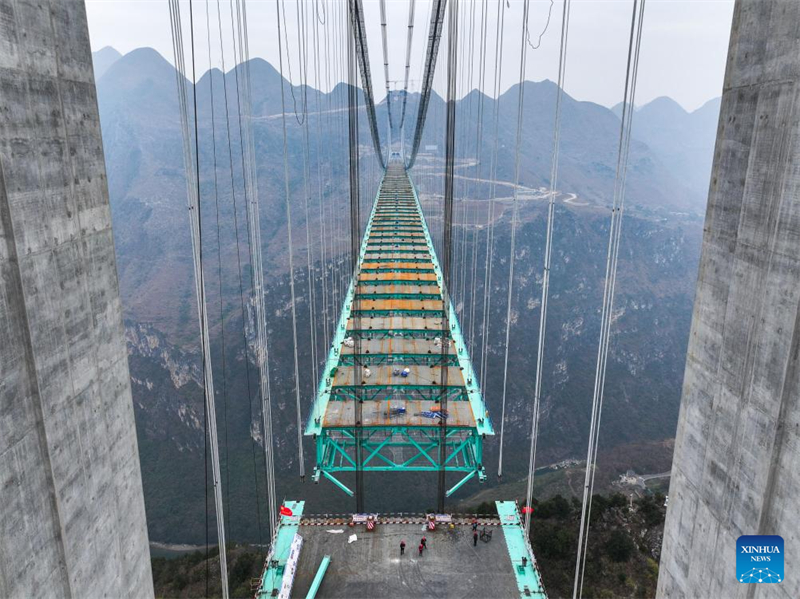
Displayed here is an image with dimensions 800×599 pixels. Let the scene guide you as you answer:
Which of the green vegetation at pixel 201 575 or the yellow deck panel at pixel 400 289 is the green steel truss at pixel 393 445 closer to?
the green vegetation at pixel 201 575

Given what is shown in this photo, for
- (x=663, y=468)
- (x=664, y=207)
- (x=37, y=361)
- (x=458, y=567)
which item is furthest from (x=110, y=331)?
(x=664, y=207)

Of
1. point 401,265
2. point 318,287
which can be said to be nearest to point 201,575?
point 401,265

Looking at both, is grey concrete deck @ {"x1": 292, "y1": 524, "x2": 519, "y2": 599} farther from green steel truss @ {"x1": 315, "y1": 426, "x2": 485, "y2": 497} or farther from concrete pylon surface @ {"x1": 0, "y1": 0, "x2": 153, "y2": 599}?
concrete pylon surface @ {"x1": 0, "y1": 0, "x2": 153, "y2": 599}

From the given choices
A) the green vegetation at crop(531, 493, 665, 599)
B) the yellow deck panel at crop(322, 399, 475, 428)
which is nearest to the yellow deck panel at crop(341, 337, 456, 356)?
the yellow deck panel at crop(322, 399, 475, 428)

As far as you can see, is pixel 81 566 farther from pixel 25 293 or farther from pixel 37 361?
pixel 25 293

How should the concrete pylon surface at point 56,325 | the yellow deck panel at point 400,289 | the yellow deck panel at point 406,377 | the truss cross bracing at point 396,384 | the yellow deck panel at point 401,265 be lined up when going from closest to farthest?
the concrete pylon surface at point 56,325 < the truss cross bracing at point 396,384 < the yellow deck panel at point 406,377 < the yellow deck panel at point 400,289 < the yellow deck panel at point 401,265

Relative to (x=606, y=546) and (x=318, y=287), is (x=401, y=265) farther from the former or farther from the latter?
(x=318, y=287)

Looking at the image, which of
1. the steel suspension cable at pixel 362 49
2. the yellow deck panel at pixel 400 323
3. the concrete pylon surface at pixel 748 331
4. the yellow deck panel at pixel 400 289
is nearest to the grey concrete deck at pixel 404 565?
the concrete pylon surface at pixel 748 331
